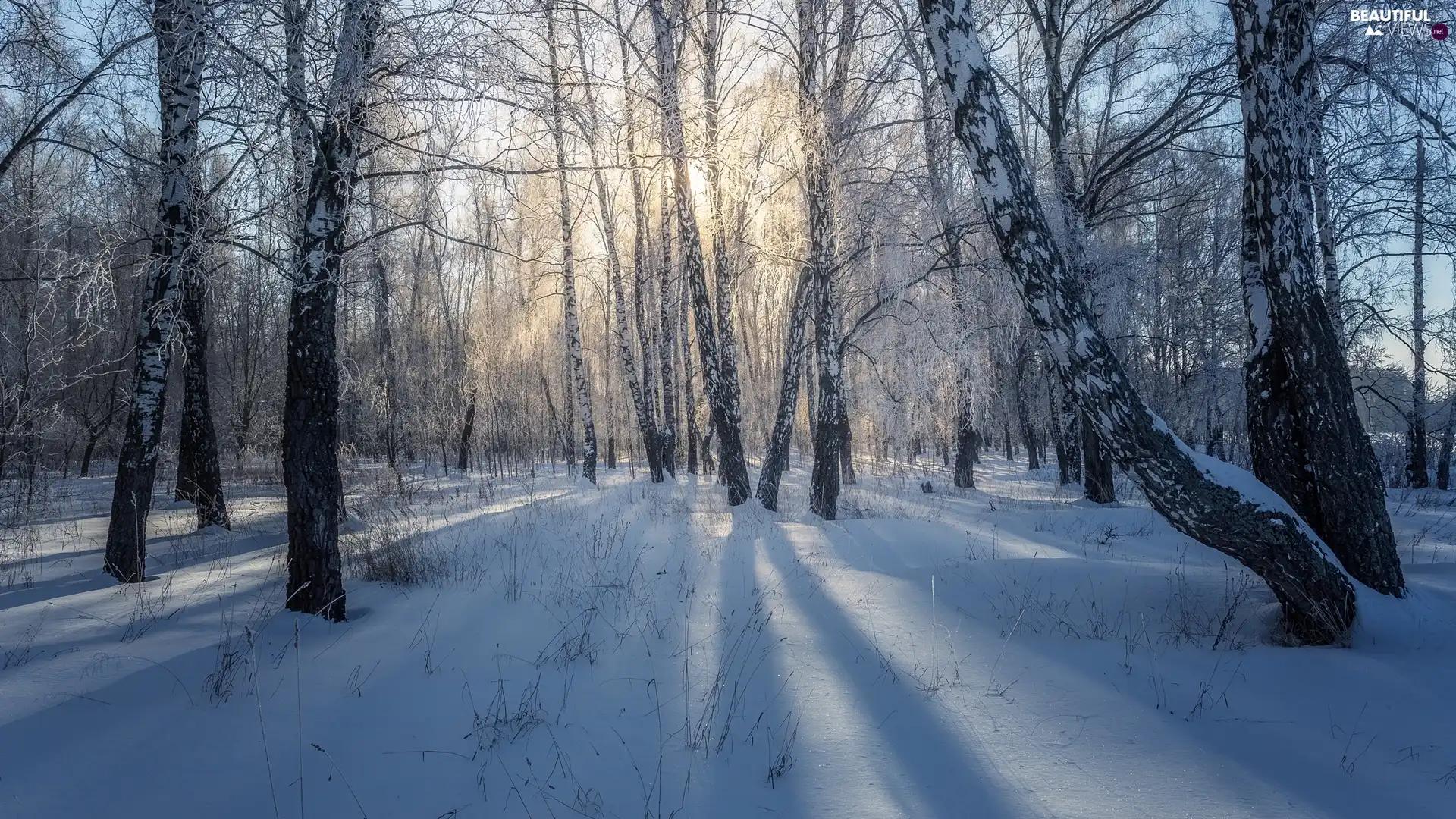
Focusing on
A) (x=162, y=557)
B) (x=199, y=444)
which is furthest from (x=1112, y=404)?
(x=199, y=444)

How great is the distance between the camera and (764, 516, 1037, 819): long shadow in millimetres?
2549

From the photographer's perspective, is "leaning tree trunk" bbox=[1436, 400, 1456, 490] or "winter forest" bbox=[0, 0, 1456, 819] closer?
"winter forest" bbox=[0, 0, 1456, 819]

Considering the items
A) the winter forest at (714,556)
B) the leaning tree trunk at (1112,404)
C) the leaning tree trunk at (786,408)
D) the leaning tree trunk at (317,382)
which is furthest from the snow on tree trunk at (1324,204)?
the leaning tree trunk at (317,382)

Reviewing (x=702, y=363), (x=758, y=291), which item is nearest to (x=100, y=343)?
(x=758, y=291)

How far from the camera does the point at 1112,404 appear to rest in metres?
4.04

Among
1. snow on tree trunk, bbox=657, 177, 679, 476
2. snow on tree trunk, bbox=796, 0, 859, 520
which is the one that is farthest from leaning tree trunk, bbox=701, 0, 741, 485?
snow on tree trunk, bbox=657, 177, 679, 476

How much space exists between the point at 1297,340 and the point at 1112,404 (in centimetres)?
127

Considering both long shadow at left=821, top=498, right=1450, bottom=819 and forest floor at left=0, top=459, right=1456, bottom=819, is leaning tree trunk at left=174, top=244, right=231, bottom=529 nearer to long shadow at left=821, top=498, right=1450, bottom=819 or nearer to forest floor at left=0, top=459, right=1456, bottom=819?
forest floor at left=0, top=459, right=1456, bottom=819

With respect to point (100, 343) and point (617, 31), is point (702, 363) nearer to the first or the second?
point (617, 31)

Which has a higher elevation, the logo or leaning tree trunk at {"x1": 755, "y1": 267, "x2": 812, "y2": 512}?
the logo

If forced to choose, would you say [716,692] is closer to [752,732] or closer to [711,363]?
[752,732]

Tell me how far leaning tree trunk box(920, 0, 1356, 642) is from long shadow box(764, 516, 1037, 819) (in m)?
1.99

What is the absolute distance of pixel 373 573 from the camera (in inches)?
214

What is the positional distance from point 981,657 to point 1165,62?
983 cm
